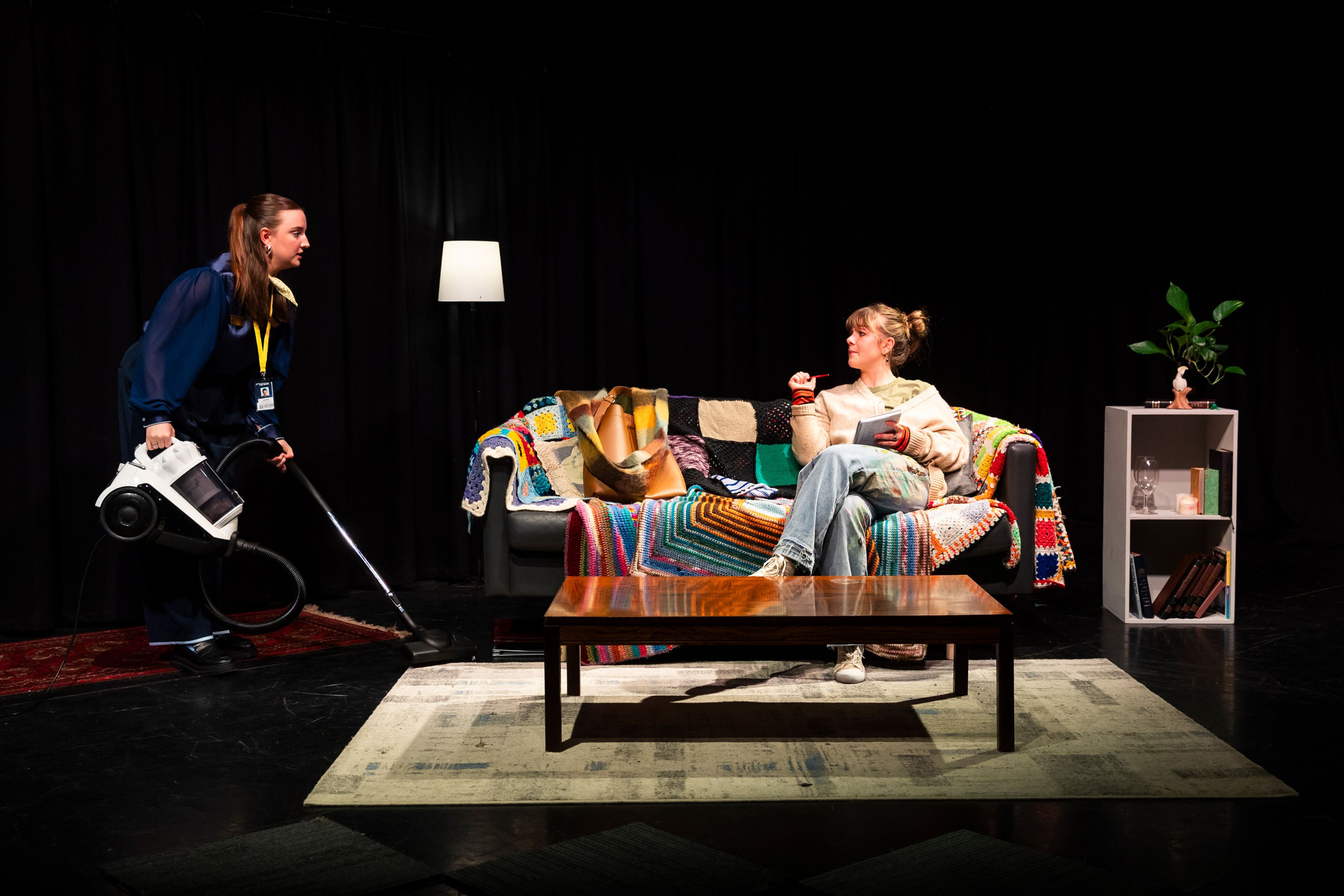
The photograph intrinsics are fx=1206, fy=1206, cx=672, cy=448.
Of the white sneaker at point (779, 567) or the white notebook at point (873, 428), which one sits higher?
the white notebook at point (873, 428)

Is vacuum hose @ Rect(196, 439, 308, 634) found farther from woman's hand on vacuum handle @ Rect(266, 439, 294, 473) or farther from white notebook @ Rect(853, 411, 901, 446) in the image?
white notebook @ Rect(853, 411, 901, 446)

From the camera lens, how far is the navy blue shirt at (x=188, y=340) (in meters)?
3.47

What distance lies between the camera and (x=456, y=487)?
5066mm

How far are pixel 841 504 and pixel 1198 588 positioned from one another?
149 centimetres

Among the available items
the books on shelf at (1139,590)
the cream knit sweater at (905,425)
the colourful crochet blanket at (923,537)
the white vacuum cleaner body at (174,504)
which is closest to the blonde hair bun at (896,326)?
the cream knit sweater at (905,425)

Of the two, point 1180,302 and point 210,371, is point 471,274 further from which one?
point 1180,302

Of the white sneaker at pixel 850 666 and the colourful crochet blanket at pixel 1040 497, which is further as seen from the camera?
the colourful crochet blanket at pixel 1040 497

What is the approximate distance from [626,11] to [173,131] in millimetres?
1837

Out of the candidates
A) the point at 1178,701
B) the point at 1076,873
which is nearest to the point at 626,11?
the point at 1178,701

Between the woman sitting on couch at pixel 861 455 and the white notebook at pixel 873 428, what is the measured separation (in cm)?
2

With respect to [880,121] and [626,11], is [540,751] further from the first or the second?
[880,121]

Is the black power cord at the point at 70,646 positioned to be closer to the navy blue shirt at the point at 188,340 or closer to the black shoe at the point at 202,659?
the black shoe at the point at 202,659

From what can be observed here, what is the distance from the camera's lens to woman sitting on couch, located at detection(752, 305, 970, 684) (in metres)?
3.55

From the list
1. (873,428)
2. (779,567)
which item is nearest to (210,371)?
(779,567)
